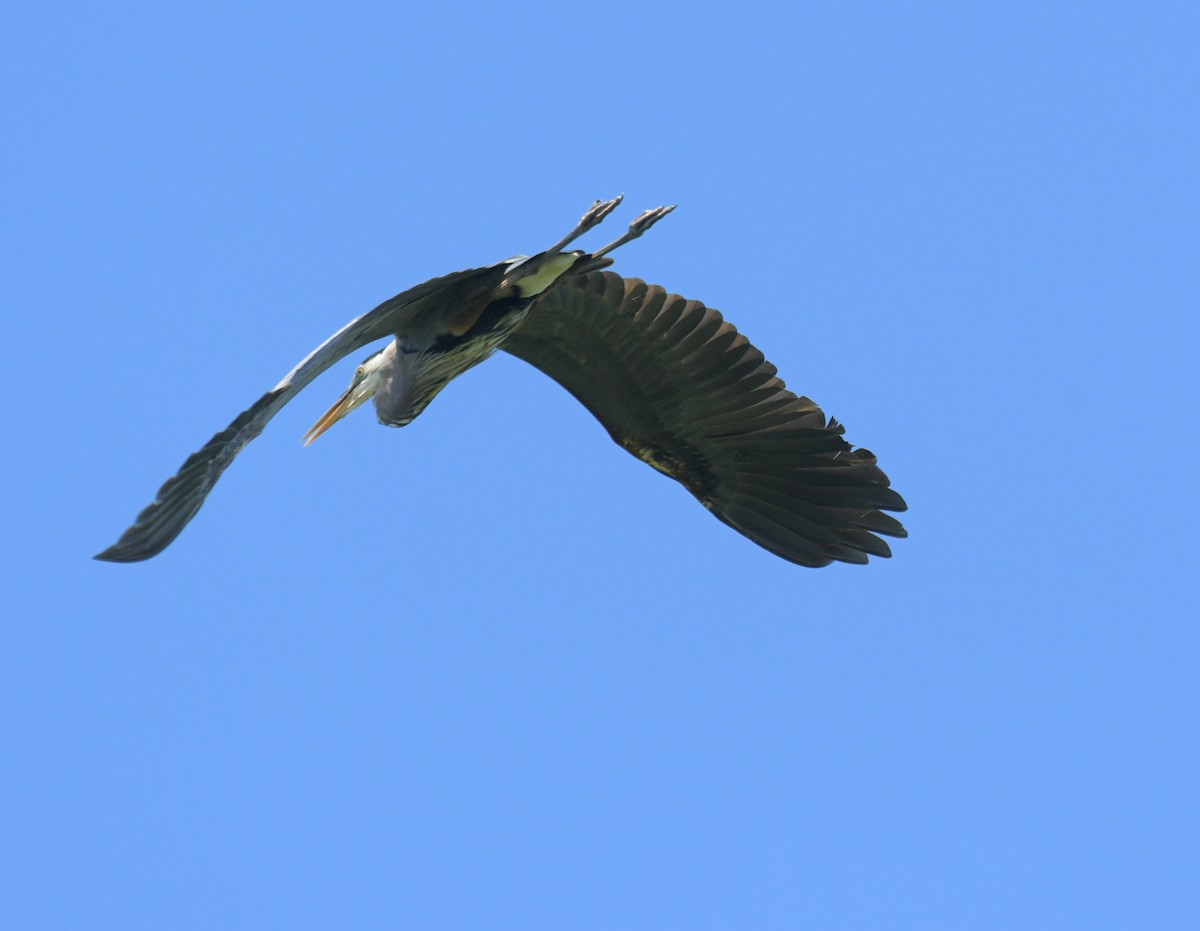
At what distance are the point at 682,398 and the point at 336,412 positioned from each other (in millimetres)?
2544

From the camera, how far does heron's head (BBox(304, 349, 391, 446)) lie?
38.1 feet

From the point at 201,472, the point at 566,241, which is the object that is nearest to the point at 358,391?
the point at 566,241

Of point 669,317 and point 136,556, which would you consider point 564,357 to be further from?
point 136,556

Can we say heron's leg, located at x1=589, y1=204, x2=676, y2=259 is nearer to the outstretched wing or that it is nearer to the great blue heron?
the great blue heron

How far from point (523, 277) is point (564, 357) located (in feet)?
5.87

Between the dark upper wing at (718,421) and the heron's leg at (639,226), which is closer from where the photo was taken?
the heron's leg at (639,226)

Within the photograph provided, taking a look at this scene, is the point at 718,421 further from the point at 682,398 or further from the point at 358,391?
the point at 358,391

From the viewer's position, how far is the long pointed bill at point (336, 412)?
11.8 meters

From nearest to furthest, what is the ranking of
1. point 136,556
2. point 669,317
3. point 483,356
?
point 136,556
point 483,356
point 669,317

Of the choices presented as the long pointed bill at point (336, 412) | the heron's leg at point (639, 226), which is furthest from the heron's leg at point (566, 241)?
the long pointed bill at point (336, 412)

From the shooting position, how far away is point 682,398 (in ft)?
42.2

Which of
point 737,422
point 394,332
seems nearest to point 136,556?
point 394,332

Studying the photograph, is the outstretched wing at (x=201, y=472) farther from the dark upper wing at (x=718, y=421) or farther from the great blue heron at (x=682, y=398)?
the dark upper wing at (x=718, y=421)

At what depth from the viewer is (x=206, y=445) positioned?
319 inches
